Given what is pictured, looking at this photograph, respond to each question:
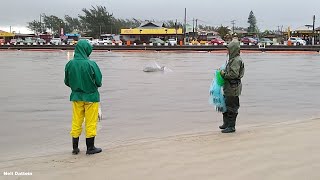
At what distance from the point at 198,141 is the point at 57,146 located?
7.21 ft

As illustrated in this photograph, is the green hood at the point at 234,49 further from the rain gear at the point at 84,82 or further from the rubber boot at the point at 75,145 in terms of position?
the rubber boot at the point at 75,145

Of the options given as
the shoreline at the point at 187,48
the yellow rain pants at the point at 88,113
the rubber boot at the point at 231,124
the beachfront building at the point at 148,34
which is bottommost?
the rubber boot at the point at 231,124

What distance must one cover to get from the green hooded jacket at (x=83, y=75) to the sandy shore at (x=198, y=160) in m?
0.81

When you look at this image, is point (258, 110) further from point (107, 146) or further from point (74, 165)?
point (74, 165)

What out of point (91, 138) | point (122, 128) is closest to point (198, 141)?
point (91, 138)

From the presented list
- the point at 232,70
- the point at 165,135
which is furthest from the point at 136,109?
the point at 232,70

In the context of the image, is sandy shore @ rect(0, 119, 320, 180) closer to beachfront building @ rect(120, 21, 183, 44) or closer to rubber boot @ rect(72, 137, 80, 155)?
rubber boot @ rect(72, 137, 80, 155)

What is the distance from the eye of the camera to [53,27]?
122m

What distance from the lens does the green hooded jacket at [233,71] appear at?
A: 6328 millimetres

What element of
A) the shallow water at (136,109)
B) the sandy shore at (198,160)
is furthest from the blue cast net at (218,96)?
→ the shallow water at (136,109)

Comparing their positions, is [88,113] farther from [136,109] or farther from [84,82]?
[136,109]

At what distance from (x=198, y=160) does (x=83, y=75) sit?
1.79 meters

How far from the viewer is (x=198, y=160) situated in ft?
16.1

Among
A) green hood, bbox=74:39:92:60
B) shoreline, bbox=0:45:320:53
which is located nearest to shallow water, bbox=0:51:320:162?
green hood, bbox=74:39:92:60
